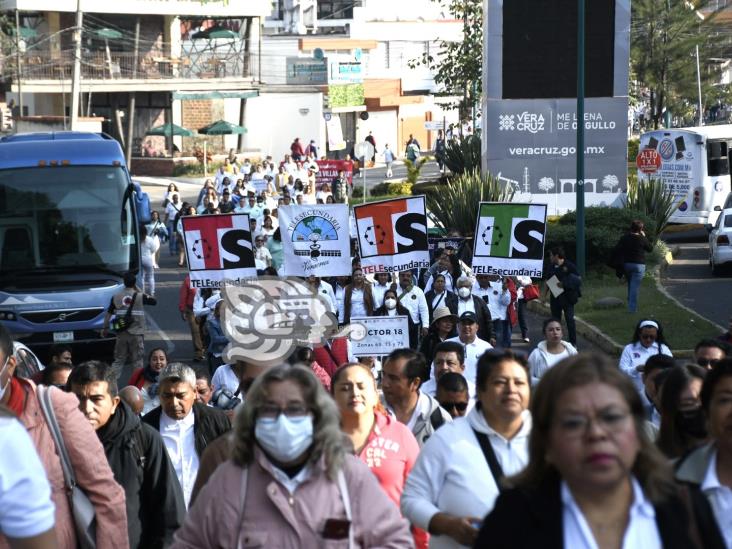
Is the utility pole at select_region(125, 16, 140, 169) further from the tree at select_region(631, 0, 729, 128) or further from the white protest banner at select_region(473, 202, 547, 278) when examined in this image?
the white protest banner at select_region(473, 202, 547, 278)

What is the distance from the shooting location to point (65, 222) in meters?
19.4

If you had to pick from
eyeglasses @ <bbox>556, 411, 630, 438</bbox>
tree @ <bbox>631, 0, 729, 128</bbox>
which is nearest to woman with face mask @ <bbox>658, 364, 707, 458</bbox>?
eyeglasses @ <bbox>556, 411, 630, 438</bbox>

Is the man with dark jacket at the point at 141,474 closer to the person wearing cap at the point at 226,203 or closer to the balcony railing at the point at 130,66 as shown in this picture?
the person wearing cap at the point at 226,203

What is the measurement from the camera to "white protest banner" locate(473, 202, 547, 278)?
1620cm

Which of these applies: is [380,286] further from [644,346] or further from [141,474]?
[141,474]

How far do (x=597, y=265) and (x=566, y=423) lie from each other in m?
22.7

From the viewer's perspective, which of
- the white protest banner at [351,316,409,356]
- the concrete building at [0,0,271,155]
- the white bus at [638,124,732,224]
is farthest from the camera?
the concrete building at [0,0,271,155]

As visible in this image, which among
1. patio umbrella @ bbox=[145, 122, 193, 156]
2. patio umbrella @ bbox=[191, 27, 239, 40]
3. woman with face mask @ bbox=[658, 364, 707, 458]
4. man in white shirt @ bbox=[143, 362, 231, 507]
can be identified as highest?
patio umbrella @ bbox=[191, 27, 239, 40]

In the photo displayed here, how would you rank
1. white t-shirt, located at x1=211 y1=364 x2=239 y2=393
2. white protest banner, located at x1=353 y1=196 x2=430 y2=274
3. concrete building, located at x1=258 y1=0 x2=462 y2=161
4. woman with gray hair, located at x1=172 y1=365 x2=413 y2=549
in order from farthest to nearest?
concrete building, located at x1=258 y1=0 x2=462 y2=161, white protest banner, located at x1=353 y1=196 x2=430 y2=274, white t-shirt, located at x1=211 y1=364 x2=239 y2=393, woman with gray hair, located at x1=172 y1=365 x2=413 y2=549

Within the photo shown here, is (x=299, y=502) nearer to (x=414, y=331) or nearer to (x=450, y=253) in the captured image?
(x=414, y=331)

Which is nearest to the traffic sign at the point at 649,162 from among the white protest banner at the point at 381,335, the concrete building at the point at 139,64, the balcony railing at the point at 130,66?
the white protest banner at the point at 381,335

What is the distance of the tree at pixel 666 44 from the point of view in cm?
5481

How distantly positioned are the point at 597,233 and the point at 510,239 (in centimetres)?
951

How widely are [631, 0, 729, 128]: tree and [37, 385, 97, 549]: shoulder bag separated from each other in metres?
51.7
